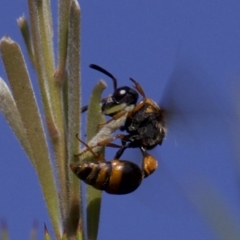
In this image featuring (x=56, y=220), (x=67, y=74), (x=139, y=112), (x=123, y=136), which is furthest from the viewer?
(x=139, y=112)

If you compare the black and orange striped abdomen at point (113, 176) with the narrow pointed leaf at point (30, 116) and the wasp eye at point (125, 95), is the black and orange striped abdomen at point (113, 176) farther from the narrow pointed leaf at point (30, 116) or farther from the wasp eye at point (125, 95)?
the wasp eye at point (125, 95)

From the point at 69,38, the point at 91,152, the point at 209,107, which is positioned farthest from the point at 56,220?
the point at 209,107

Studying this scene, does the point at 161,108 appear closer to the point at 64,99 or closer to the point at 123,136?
the point at 123,136

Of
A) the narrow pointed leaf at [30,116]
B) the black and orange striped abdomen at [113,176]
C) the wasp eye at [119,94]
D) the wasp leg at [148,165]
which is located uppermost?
the narrow pointed leaf at [30,116]

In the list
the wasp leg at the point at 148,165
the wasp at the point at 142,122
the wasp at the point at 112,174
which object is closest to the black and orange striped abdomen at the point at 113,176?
the wasp at the point at 112,174

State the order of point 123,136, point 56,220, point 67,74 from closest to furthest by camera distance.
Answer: point 56,220 < point 67,74 < point 123,136

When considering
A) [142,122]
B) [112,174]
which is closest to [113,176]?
[112,174]

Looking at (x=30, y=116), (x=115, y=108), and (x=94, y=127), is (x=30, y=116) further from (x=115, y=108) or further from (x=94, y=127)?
(x=115, y=108)
